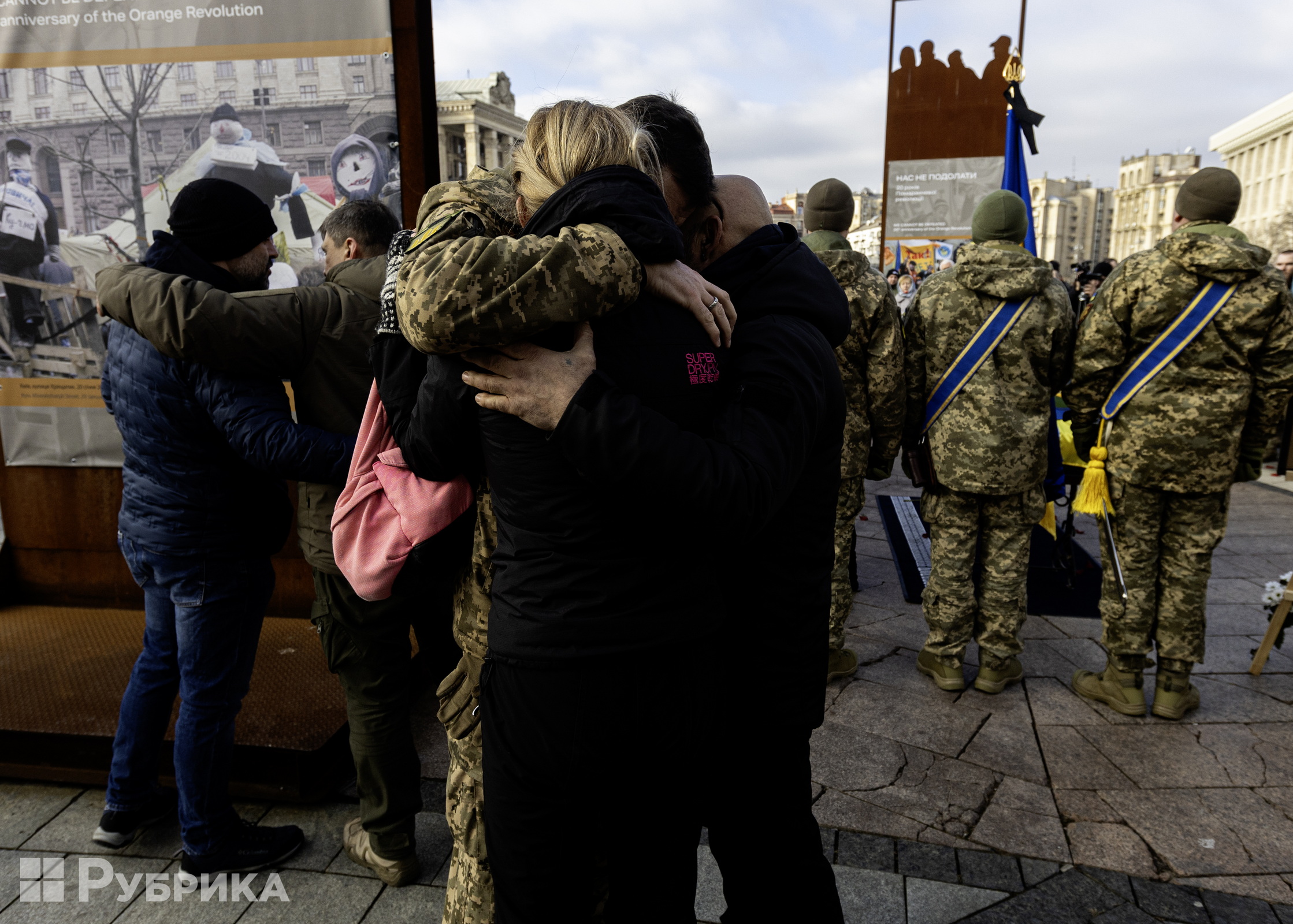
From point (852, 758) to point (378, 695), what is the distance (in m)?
1.81

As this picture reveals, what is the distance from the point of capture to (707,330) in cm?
136

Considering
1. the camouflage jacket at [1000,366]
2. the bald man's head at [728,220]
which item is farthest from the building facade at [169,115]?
the camouflage jacket at [1000,366]

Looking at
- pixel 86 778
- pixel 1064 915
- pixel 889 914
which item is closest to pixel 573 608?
pixel 889 914

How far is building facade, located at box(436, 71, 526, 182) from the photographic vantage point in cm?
6606

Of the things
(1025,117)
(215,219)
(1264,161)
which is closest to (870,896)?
(215,219)

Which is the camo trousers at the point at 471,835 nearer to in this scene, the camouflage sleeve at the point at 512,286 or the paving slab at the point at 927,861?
the camouflage sleeve at the point at 512,286

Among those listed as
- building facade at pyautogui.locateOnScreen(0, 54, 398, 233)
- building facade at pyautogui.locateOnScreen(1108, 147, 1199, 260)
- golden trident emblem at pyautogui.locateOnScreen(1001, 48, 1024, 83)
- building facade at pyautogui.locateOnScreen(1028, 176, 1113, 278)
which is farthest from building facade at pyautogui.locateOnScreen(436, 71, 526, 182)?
building facade at pyautogui.locateOnScreen(1028, 176, 1113, 278)

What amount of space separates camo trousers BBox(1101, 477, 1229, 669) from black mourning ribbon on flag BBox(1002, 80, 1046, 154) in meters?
3.43

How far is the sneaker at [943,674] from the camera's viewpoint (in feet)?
12.6

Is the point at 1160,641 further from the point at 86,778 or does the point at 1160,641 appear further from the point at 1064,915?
the point at 86,778

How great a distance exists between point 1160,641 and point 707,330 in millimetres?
3215

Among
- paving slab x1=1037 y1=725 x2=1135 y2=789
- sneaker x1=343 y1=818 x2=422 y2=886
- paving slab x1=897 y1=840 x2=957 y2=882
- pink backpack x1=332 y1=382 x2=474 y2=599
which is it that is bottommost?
paving slab x1=1037 y1=725 x2=1135 y2=789

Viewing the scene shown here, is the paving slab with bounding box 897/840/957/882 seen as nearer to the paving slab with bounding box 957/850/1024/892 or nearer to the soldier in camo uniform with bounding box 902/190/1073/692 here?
the paving slab with bounding box 957/850/1024/892

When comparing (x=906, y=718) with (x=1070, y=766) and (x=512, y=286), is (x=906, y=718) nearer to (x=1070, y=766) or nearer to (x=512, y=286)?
(x=1070, y=766)
